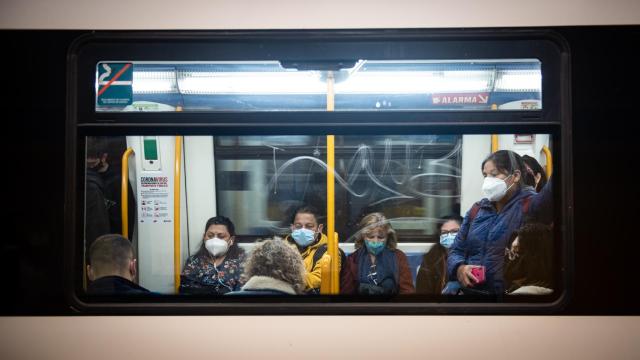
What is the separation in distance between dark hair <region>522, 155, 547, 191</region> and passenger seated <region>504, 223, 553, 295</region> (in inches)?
8.9

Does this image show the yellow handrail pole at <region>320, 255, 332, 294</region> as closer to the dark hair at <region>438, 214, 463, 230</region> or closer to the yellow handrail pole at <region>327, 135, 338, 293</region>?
the yellow handrail pole at <region>327, 135, 338, 293</region>

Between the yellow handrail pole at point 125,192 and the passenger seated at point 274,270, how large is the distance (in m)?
0.70

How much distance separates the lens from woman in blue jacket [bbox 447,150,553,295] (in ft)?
8.60

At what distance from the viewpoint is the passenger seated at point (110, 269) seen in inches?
101

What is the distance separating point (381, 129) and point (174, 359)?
140cm

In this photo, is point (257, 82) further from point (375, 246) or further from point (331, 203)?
point (375, 246)

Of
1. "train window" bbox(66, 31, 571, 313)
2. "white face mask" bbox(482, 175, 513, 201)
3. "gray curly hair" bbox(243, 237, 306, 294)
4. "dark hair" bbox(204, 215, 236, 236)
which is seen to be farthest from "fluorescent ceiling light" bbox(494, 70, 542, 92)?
"dark hair" bbox(204, 215, 236, 236)

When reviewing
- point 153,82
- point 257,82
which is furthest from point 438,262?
point 153,82

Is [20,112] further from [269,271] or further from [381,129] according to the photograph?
[381,129]

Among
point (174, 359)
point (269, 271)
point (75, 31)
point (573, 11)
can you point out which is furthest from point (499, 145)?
point (75, 31)

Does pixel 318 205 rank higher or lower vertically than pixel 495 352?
higher

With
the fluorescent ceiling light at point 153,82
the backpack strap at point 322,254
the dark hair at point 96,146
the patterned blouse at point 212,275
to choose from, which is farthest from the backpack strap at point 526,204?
the dark hair at point 96,146

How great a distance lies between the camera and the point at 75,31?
2506 mm

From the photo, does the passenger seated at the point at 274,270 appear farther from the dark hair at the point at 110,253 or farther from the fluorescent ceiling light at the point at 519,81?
the fluorescent ceiling light at the point at 519,81
